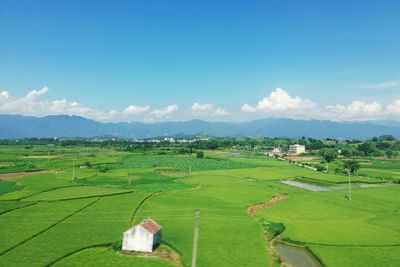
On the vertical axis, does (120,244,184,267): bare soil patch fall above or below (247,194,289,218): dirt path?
below

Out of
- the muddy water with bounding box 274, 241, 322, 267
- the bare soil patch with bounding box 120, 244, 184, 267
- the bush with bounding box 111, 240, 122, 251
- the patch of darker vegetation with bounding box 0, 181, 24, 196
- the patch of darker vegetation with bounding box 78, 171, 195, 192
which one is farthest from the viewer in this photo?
the patch of darker vegetation with bounding box 78, 171, 195, 192

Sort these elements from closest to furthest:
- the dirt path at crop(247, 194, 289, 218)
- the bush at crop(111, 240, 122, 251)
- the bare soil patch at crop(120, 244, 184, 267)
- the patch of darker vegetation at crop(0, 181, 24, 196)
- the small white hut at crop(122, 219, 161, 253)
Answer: the bare soil patch at crop(120, 244, 184, 267) → the small white hut at crop(122, 219, 161, 253) → the bush at crop(111, 240, 122, 251) → the dirt path at crop(247, 194, 289, 218) → the patch of darker vegetation at crop(0, 181, 24, 196)

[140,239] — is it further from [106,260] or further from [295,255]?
[295,255]

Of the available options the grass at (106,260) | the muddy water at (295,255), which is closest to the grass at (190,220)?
the grass at (106,260)

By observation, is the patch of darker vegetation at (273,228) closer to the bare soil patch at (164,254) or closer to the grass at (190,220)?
the grass at (190,220)

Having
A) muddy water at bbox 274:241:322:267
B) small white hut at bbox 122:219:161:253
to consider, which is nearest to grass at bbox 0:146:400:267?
muddy water at bbox 274:241:322:267

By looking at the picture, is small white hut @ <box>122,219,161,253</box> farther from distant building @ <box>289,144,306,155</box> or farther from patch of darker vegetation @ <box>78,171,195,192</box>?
distant building @ <box>289,144,306,155</box>

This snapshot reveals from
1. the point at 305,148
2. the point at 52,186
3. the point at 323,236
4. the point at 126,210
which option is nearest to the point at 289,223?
the point at 323,236

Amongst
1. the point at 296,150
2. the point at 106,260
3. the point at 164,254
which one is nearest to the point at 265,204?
the point at 164,254
